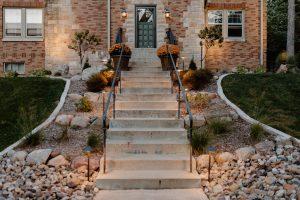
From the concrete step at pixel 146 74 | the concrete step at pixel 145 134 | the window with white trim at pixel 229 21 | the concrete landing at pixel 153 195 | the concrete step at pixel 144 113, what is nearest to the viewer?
the concrete landing at pixel 153 195

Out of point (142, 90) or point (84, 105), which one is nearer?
point (84, 105)

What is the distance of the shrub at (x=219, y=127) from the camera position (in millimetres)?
8883

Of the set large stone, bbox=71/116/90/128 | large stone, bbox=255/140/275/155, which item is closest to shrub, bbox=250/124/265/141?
large stone, bbox=255/140/275/155

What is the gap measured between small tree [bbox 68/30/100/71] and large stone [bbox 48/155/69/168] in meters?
9.34

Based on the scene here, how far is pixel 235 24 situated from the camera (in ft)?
63.0

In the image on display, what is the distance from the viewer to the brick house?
17.4 m

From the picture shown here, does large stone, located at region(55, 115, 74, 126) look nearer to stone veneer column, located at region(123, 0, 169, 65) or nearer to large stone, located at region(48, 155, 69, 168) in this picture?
large stone, located at region(48, 155, 69, 168)

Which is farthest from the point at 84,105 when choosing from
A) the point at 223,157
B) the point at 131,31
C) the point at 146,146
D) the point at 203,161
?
the point at 131,31

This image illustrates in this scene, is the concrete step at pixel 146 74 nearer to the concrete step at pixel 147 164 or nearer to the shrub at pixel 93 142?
the shrub at pixel 93 142

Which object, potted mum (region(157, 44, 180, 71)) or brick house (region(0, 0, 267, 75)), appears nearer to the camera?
potted mum (region(157, 44, 180, 71))

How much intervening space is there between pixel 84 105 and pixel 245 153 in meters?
4.83

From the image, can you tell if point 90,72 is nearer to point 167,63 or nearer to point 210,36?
point 167,63

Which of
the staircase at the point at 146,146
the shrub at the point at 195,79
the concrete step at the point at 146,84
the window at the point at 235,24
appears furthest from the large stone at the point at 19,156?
the window at the point at 235,24

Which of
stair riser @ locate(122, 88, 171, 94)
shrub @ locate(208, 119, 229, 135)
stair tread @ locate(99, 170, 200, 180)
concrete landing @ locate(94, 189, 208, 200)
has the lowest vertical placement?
concrete landing @ locate(94, 189, 208, 200)
